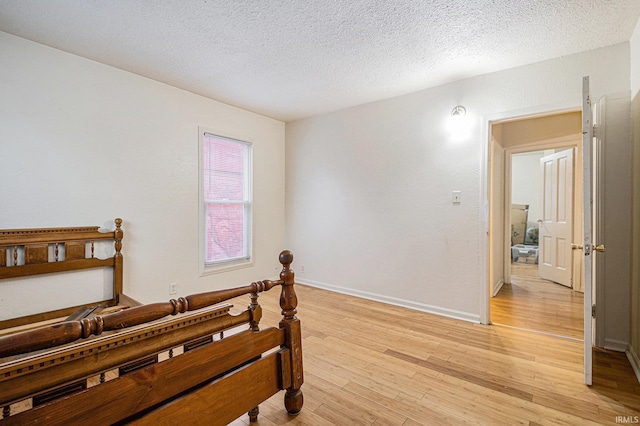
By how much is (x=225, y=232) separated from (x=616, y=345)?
418 centimetres

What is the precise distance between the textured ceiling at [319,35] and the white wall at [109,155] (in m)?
0.23

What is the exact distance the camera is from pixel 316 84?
129 inches

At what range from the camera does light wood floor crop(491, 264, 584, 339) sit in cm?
289

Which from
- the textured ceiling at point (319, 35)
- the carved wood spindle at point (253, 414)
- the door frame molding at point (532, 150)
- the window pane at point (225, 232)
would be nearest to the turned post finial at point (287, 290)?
the carved wood spindle at point (253, 414)

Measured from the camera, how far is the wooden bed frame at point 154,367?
0.86m

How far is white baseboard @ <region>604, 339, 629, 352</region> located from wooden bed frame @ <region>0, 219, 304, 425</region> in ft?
8.68

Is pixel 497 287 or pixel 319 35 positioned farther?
pixel 497 287

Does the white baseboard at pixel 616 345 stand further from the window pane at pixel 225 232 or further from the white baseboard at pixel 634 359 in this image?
the window pane at pixel 225 232

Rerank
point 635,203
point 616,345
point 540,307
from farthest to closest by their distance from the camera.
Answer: point 540,307
point 616,345
point 635,203

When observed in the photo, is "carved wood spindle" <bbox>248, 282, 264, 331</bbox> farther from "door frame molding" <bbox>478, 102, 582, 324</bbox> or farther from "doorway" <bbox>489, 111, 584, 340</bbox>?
"doorway" <bbox>489, 111, 584, 340</bbox>

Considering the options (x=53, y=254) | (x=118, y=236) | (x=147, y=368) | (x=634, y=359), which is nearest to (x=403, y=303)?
(x=634, y=359)

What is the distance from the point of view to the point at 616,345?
2418 millimetres

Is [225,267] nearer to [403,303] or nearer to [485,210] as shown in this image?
[403,303]

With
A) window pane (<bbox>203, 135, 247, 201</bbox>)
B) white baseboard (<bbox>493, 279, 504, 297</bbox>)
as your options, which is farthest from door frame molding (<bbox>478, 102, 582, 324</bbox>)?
window pane (<bbox>203, 135, 247, 201</bbox>)
